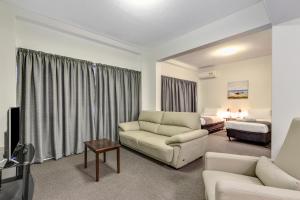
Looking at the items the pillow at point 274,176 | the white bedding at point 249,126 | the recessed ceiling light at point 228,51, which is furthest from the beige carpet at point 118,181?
the recessed ceiling light at point 228,51

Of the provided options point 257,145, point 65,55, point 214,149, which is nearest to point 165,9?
point 65,55

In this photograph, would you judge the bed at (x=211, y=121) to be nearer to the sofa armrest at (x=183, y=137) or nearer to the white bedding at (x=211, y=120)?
the white bedding at (x=211, y=120)

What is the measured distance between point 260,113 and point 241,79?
151 centimetres

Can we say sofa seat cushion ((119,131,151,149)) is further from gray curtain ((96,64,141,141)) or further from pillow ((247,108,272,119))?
pillow ((247,108,272,119))

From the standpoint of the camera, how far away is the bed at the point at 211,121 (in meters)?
5.06

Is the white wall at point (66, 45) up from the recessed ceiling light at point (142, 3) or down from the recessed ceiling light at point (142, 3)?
down

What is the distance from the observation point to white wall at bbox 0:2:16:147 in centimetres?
233

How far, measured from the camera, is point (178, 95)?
18.6 ft

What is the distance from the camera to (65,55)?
3.12 metres

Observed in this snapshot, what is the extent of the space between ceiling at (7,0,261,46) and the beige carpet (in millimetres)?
2744

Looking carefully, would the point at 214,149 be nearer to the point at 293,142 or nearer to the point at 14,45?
the point at 293,142

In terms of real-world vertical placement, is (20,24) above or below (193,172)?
above

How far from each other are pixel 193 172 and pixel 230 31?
256 centimetres

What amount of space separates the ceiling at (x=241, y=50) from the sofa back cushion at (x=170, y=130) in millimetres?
1872
